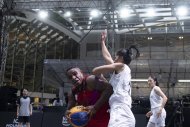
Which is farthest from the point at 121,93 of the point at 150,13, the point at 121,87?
the point at 150,13

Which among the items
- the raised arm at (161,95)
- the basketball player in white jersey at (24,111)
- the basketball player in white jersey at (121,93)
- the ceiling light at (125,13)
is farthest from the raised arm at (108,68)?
the ceiling light at (125,13)

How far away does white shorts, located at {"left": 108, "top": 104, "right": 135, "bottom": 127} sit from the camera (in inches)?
142

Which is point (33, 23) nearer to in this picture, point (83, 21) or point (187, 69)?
point (83, 21)

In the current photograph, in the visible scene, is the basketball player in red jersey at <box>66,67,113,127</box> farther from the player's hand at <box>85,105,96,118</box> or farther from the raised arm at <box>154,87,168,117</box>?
the raised arm at <box>154,87,168,117</box>

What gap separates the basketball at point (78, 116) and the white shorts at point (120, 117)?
27cm

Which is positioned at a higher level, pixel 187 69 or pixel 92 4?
pixel 92 4

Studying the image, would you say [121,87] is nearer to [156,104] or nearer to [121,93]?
[121,93]

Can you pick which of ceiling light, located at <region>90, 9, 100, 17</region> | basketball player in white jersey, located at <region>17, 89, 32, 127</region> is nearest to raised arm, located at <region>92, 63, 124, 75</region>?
basketball player in white jersey, located at <region>17, 89, 32, 127</region>

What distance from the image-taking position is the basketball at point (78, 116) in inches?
141

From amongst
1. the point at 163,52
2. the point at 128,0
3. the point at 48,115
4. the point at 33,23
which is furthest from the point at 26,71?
the point at 48,115

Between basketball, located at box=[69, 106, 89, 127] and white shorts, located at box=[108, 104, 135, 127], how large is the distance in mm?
275

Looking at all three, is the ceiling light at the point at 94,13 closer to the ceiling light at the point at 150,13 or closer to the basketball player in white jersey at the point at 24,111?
the ceiling light at the point at 150,13

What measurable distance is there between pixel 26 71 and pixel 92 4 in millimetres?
18587

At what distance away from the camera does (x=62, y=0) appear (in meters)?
19.0
